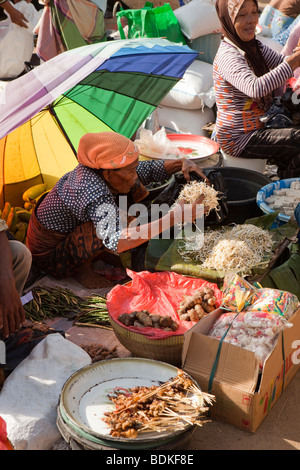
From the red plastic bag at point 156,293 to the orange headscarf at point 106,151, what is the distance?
2.34ft

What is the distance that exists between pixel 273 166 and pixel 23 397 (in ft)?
13.5

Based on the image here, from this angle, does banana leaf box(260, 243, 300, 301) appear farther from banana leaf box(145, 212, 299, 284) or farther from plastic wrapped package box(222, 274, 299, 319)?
plastic wrapped package box(222, 274, 299, 319)

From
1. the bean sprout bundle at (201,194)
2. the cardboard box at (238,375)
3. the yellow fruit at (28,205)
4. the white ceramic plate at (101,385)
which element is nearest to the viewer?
the white ceramic plate at (101,385)

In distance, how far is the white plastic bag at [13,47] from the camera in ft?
24.7

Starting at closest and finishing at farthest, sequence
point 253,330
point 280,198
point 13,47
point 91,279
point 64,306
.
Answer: point 253,330 → point 64,306 → point 91,279 → point 280,198 → point 13,47

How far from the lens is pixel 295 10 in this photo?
713cm

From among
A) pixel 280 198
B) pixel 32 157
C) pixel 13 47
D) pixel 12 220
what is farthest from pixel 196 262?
pixel 13 47

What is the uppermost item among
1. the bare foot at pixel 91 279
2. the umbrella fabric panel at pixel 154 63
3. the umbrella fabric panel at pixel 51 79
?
the umbrella fabric panel at pixel 51 79

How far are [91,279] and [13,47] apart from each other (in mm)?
5269

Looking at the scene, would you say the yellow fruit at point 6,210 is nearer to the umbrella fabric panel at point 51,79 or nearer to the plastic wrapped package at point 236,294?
the umbrella fabric panel at point 51,79

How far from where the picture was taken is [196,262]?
3.38 metres

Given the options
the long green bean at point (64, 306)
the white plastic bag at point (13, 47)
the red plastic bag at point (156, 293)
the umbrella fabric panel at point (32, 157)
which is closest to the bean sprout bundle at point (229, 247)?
the red plastic bag at point (156, 293)

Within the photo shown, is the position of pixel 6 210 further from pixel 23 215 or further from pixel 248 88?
pixel 248 88
